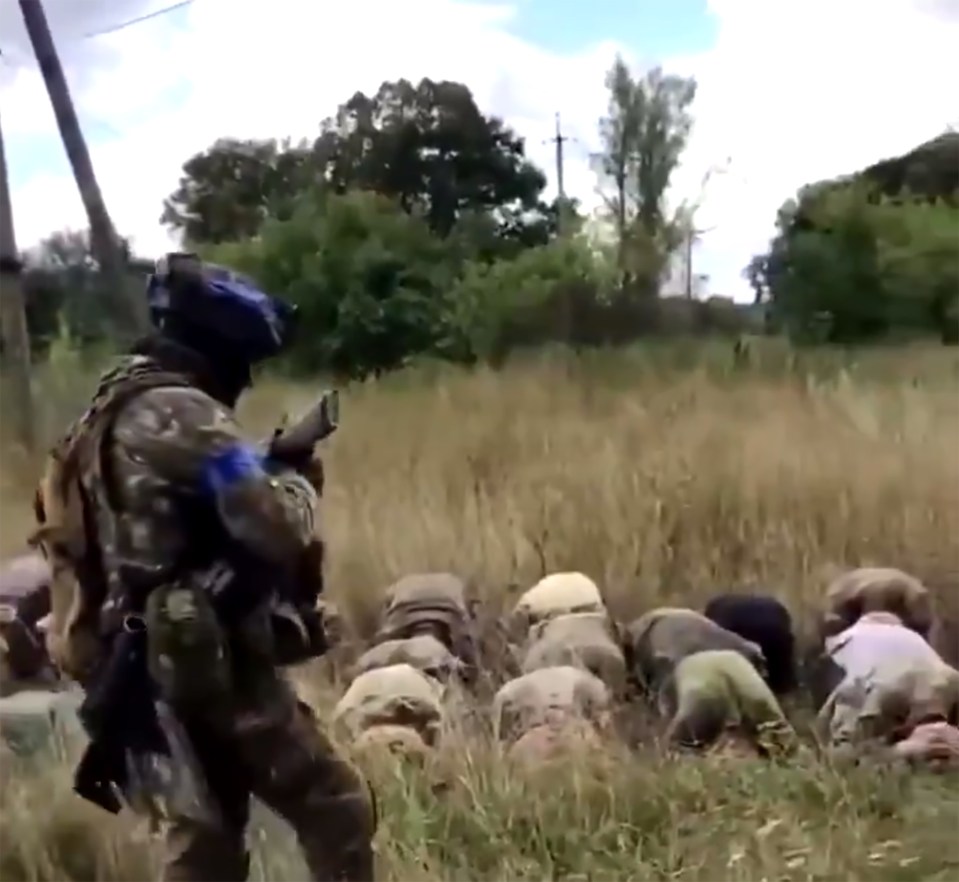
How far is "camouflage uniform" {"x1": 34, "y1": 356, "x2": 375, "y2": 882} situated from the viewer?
1006 millimetres

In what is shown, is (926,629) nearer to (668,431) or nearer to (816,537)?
(816,537)

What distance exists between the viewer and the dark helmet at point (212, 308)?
1.05 metres

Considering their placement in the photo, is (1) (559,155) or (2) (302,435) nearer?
(2) (302,435)

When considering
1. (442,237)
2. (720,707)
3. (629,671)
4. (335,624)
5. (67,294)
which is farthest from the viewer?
(629,671)

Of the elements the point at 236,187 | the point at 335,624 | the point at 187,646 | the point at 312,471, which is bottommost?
the point at 335,624

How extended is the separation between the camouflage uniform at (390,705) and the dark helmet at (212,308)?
599 mm

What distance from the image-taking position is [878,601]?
7.06 feet

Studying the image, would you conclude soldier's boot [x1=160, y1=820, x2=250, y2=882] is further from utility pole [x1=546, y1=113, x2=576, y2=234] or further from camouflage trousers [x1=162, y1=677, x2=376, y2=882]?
utility pole [x1=546, y1=113, x2=576, y2=234]

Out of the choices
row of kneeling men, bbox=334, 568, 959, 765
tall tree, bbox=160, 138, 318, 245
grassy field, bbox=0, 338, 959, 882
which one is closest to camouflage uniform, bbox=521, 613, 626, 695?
row of kneeling men, bbox=334, 568, 959, 765

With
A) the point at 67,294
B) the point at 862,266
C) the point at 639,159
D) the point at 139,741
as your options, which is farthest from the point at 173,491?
the point at 862,266

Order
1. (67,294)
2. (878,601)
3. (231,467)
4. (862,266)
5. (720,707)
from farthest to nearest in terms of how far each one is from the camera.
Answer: (862,266)
(878,601)
(720,707)
(67,294)
(231,467)

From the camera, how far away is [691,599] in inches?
85.9

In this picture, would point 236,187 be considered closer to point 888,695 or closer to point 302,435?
point 302,435

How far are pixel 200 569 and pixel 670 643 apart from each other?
102 cm
